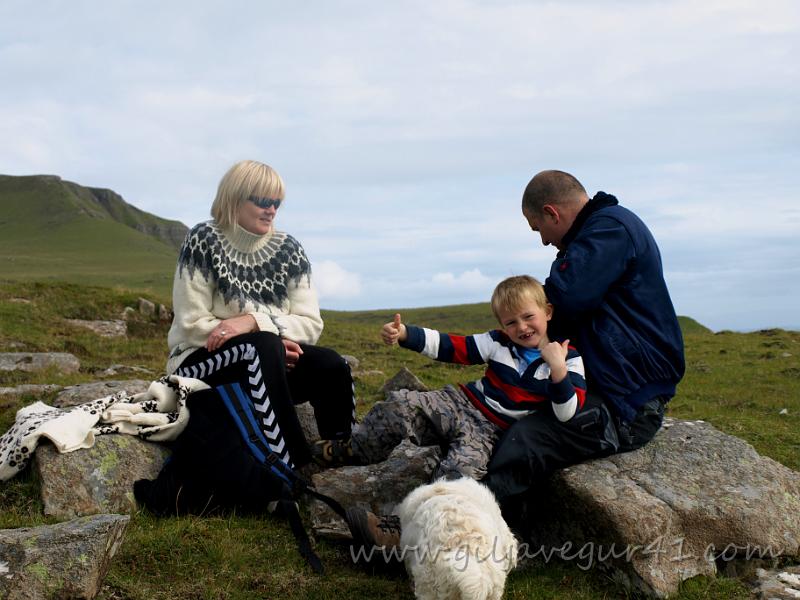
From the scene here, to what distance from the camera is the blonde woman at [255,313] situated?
6621 mm

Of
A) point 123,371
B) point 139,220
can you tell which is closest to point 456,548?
point 123,371

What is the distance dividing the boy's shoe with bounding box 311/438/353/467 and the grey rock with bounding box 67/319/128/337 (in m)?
12.1

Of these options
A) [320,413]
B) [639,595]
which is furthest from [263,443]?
[639,595]

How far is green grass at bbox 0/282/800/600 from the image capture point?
5156 millimetres

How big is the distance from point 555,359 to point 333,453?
100 inches

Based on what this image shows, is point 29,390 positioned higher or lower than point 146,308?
lower

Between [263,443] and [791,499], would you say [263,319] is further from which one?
[791,499]

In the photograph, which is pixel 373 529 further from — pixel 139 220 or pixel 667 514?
pixel 139 220

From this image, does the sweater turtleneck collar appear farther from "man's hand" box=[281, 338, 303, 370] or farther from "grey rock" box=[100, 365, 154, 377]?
"grey rock" box=[100, 365, 154, 377]

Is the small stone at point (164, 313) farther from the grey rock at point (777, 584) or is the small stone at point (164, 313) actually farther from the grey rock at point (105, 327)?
the grey rock at point (777, 584)

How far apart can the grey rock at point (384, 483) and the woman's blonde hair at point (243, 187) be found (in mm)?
2725

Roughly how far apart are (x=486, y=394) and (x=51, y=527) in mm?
3426

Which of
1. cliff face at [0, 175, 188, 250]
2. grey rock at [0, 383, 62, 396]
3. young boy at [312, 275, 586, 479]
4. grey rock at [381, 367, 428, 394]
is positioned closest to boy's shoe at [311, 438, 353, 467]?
young boy at [312, 275, 586, 479]

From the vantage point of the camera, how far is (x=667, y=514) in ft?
18.1
